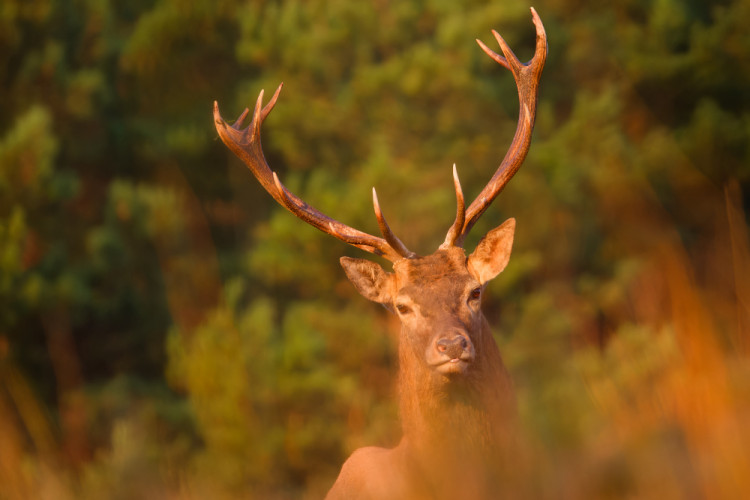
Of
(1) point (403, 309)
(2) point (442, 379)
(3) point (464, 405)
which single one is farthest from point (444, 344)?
(1) point (403, 309)

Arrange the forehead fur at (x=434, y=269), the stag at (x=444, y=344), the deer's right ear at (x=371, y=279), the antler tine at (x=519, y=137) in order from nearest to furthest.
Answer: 1. the stag at (x=444, y=344)
2. the forehead fur at (x=434, y=269)
3. the antler tine at (x=519, y=137)
4. the deer's right ear at (x=371, y=279)

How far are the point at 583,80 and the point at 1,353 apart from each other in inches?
394

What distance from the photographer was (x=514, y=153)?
4742 millimetres

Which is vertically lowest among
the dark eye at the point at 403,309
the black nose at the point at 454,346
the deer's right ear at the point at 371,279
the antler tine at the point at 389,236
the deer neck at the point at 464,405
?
the deer neck at the point at 464,405

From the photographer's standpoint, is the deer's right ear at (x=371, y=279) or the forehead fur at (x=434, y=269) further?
the deer's right ear at (x=371, y=279)

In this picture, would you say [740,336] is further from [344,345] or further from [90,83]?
[90,83]

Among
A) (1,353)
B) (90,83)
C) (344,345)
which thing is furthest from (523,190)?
(1,353)

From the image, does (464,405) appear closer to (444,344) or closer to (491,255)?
(444,344)

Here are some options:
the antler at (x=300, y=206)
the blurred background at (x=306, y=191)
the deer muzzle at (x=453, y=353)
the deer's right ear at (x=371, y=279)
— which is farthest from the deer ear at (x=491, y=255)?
the blurred background at (x=306, y=191)

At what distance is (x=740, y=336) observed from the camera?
8.40 feet

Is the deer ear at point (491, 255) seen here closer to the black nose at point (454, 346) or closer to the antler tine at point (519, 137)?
the antler tine at point (519, 137)

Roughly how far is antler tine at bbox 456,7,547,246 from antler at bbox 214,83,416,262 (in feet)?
1.07

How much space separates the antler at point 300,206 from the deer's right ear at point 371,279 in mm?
82

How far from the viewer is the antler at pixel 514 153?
175 inches
